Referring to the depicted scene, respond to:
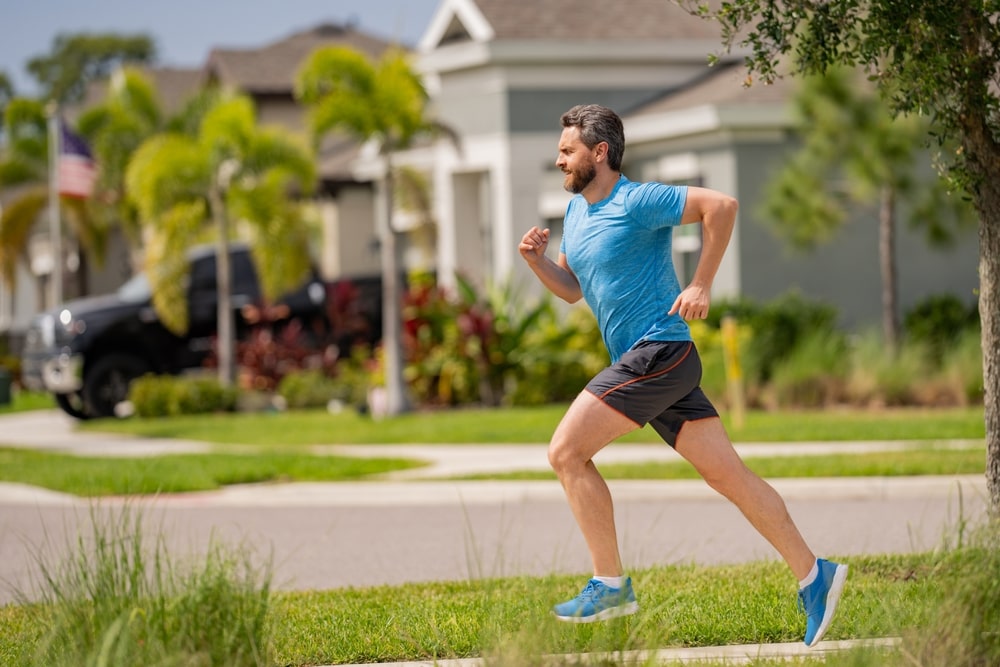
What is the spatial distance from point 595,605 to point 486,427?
12016mm

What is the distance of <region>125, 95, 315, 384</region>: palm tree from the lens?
23.2 meters

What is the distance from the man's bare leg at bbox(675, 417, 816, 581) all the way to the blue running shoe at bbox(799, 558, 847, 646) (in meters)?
0.07

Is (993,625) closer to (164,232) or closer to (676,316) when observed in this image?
(676,316)

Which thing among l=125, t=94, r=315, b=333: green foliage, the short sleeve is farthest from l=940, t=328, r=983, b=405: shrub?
the short sleeve

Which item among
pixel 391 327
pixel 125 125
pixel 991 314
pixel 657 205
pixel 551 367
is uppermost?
pixel 125 125

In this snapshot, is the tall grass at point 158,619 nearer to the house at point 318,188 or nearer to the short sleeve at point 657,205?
the short sleeve at point 657,205

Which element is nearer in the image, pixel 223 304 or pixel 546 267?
pixel 546 267

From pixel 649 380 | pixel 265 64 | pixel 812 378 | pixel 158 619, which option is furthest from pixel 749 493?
pixel 265 64

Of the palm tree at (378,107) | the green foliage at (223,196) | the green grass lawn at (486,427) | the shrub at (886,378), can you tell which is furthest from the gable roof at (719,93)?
the green foliage at (223,196)

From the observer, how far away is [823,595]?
6.07m

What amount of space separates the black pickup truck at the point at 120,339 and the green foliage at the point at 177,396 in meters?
0.56

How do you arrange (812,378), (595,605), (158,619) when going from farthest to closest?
1. (812,378)
2. (595,605)
3. (158,619)

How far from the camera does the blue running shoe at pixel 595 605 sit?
5.90 m

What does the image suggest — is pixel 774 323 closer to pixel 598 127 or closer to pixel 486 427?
pixel 486 427
